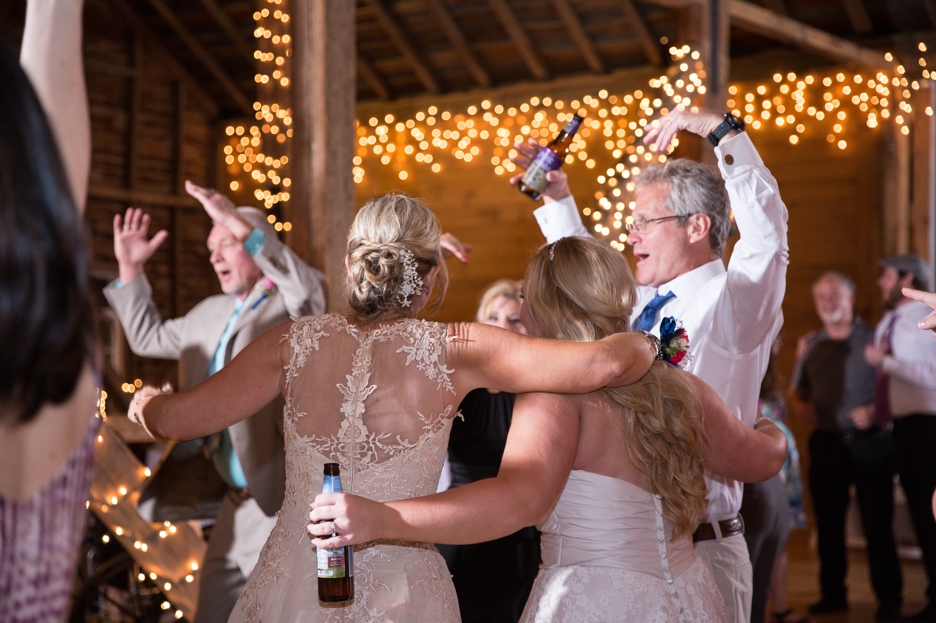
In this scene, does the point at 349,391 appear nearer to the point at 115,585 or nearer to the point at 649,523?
the point at 649,523

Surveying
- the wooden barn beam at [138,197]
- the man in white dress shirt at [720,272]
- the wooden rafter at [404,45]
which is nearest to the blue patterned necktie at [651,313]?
the man in white dress shirt at [720,272]

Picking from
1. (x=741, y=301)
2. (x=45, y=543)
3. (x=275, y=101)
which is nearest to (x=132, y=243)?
(x=275, y=101)

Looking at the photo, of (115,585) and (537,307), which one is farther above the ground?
(537,307)

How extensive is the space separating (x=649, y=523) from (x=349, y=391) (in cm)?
67

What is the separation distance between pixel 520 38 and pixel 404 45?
45.6 inches

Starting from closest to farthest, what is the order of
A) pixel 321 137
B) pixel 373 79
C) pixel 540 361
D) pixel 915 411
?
1. pixel 540 361
2. pixel 321 137
3. pixel 915 411
4. pixel 373 79

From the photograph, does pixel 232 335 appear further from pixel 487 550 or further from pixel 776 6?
pixel 776 6

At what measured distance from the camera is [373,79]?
9445mm

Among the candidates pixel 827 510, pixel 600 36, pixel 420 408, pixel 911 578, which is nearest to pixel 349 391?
pixel 420 408

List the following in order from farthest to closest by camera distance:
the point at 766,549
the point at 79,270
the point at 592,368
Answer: the point at 766,549
the point at 592,368
the point at 79,270

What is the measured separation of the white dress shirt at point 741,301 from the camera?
239 centimetres

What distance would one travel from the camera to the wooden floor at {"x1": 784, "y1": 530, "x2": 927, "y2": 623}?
497cm

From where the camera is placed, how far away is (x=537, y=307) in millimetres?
2012

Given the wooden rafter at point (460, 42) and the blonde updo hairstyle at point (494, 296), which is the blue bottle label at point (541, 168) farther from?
the wooden rafter at point (460, 42)
